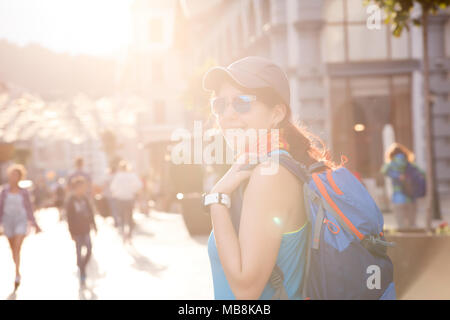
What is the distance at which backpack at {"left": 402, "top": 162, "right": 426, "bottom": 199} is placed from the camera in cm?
1145

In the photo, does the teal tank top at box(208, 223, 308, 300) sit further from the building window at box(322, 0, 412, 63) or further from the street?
the building window at box(322, 0, 412, 63)

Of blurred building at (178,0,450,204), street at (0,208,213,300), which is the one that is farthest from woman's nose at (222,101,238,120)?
blurred building at (178,0,450,204)

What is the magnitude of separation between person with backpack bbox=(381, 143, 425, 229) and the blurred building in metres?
9.03

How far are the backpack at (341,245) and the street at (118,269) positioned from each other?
5660 mm

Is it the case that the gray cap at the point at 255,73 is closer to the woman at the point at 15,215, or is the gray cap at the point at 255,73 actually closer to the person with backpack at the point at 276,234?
the person with backpack at the point at 276,234

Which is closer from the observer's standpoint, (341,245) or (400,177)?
(341,245)

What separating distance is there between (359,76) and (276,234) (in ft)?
68.1

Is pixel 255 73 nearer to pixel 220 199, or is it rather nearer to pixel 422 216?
pixel 220 199

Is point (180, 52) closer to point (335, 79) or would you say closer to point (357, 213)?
point (335, 79)

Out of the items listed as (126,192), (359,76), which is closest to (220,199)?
(126,192)

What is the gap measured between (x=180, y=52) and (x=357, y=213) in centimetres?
5282

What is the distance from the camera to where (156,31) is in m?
55.0
